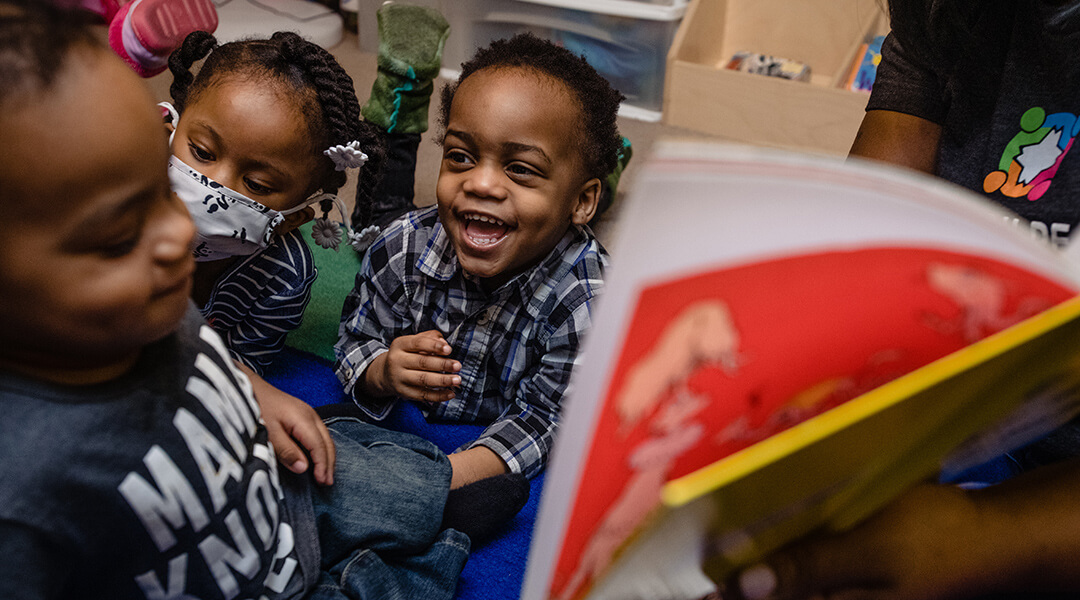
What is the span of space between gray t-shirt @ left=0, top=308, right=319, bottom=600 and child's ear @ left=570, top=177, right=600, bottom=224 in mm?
533

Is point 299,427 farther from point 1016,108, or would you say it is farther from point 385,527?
point 1016,108

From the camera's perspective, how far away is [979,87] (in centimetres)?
75

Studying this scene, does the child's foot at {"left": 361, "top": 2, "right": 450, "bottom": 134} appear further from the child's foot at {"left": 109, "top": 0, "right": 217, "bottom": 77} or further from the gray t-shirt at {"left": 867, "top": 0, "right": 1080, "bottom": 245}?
the gray t-shirt at {"left": 867, "top": 0, "right": 1080, "bottom": 245}

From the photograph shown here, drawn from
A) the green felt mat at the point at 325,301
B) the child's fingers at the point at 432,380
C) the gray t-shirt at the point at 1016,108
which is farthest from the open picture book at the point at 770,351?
the green felt mat at the point at 325,301

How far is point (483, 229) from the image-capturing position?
951mm

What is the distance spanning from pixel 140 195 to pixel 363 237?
723mm

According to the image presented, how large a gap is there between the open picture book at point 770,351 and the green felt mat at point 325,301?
874mm

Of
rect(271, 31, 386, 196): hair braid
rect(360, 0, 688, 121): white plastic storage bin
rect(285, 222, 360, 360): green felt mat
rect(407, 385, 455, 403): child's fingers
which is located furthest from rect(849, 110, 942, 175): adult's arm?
rect(360, 0, 688, 121): white plastic storage bin

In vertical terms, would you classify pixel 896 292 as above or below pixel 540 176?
above

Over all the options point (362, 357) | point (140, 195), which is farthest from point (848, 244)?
point (362, 357)

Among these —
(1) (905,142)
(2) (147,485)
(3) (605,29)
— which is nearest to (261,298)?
(2) (147,485)

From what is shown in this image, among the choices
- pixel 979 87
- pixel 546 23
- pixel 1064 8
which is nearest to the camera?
pixel 1064 8

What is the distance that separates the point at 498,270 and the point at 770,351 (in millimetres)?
626

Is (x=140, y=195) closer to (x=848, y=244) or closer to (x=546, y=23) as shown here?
(x=848, y=244)
